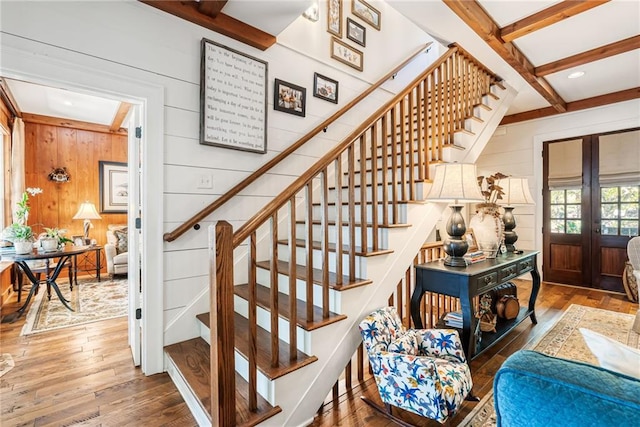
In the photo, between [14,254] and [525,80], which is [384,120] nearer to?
[525,80]

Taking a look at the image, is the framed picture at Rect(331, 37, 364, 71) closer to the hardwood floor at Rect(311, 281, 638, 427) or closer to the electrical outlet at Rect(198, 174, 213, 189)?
the electrical outlet at Rect(198, 174, 213, 189)

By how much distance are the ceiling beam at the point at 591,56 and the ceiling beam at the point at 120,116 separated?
4.99 meters

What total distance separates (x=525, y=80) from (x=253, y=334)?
4.12 m

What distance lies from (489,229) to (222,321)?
249 centimetres

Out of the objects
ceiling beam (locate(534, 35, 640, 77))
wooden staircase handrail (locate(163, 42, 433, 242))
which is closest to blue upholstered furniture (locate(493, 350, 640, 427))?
wooden staircase handrail (locate(163, 42, 433, 242))

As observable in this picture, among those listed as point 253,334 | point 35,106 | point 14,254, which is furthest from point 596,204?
point 35,106

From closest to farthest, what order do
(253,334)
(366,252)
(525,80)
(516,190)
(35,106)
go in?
(253,334) < (366,252) < (516,190) < (525,80) < (35,106)

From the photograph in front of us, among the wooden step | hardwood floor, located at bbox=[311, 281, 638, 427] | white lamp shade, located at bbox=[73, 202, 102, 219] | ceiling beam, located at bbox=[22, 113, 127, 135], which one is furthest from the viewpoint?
white lamp shade, located at bbox=[73, 202, 102, 219]

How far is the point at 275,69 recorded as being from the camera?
8.60ft

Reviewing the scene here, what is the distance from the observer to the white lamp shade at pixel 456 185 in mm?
2117

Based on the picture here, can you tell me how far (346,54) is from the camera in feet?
10.4

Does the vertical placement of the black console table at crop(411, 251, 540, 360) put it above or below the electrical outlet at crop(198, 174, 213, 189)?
below

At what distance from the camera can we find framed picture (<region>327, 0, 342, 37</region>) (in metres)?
3.03

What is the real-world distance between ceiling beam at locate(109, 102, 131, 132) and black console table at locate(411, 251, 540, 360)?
160 inches
